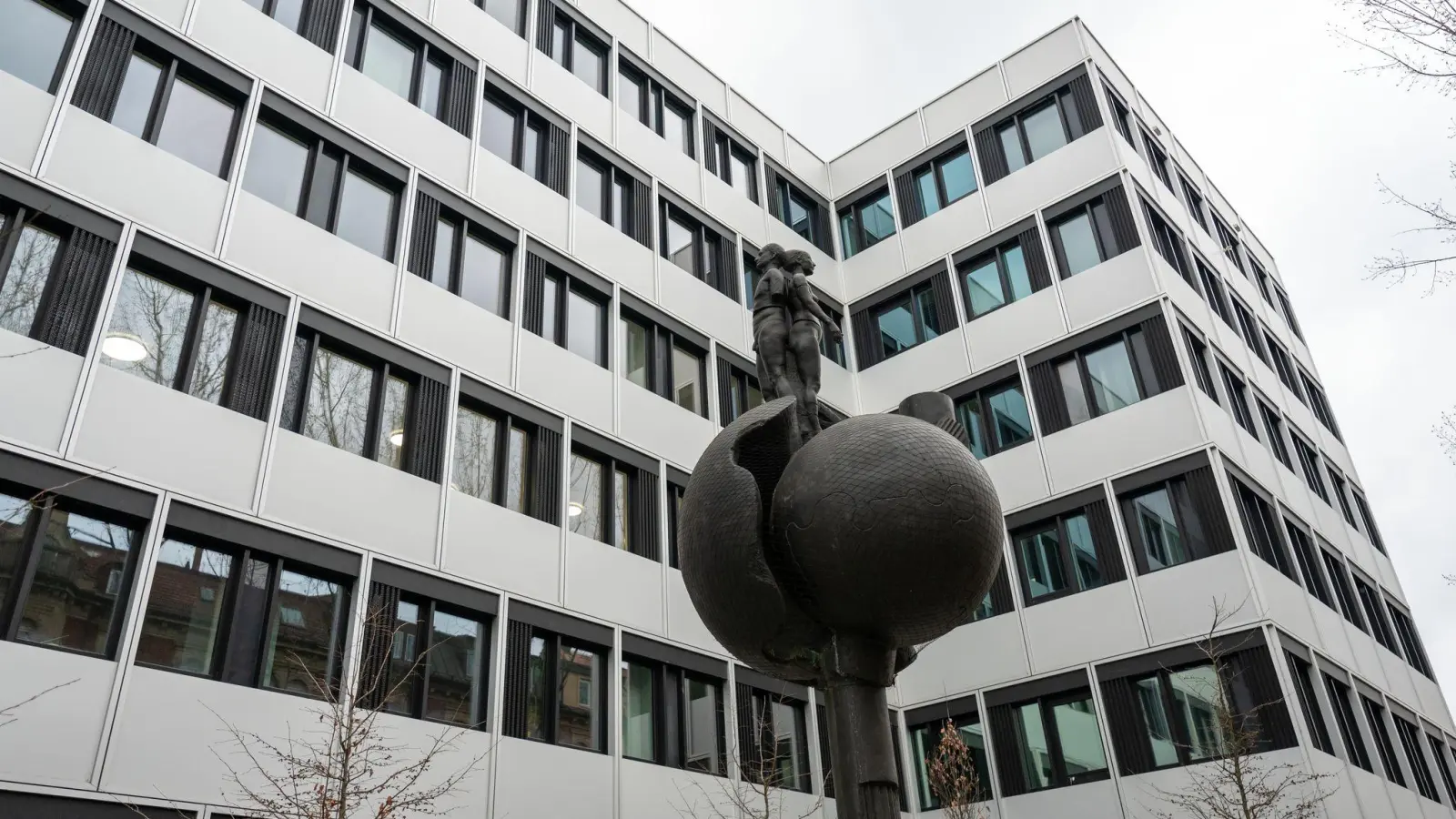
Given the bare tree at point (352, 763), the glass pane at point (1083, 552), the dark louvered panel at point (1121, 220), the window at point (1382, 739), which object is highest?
the dark louvered panel at point (1121, 220)

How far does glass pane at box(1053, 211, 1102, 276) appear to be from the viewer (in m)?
26.2

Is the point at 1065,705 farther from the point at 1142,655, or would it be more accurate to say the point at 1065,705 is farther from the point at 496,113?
the point at 496,113

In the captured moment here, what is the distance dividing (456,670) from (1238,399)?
18.8 metres

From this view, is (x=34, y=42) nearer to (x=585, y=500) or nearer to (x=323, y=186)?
(x=323, y=186)

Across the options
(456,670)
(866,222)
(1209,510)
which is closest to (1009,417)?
(1209,510)

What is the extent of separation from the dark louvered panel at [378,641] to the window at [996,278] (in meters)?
16.3

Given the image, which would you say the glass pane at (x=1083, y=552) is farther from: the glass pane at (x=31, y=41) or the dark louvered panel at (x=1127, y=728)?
the glass pane at (x=31, y=41)

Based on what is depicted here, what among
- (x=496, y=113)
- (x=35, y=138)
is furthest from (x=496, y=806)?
(x=496, y=113)

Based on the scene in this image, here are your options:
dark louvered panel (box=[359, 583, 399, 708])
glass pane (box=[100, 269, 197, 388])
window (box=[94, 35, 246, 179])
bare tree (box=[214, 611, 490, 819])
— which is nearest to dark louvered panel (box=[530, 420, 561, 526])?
dark louvered panel (box=[359, 583, 399, 708])

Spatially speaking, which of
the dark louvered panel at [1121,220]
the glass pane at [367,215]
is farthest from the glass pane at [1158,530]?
the glass pane at [367,215]

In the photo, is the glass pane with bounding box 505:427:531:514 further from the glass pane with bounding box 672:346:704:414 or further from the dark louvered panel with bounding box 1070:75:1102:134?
the dark louvered panel with bounding box 1070:75:1102:134

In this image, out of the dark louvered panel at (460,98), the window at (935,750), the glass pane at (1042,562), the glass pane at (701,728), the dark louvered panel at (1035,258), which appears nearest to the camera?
the glass pane at (701,728)

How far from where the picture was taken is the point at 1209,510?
2200 cm

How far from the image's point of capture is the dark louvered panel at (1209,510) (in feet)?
70.8
